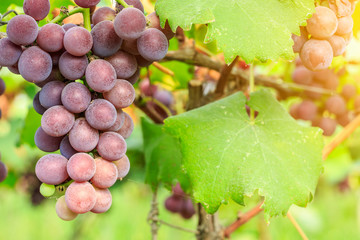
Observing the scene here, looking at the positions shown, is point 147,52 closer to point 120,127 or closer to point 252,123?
point 120,127

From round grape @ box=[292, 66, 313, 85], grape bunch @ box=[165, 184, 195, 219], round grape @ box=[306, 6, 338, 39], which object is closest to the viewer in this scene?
round grape @ box=[306, 6, 338, 39]

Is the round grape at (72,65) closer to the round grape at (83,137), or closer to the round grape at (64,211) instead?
the round grape at (83,137)

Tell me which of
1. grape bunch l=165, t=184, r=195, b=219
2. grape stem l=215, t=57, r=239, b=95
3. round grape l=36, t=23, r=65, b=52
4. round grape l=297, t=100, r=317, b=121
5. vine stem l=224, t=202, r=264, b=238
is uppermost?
round grape l=36, t=23, r=65, b=52

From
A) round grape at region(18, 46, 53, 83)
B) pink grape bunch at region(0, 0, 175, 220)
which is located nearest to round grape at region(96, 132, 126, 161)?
pink grape bunch at region(0, 0, 175, 220)

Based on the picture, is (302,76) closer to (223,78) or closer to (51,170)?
(223,78)

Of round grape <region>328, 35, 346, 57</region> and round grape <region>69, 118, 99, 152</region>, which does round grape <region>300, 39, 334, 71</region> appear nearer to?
round grape <region>328, 35, 346, 57</region>

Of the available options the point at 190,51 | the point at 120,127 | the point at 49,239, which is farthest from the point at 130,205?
the point at 120,127
